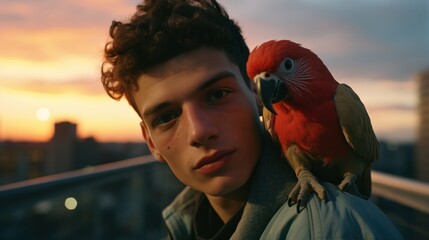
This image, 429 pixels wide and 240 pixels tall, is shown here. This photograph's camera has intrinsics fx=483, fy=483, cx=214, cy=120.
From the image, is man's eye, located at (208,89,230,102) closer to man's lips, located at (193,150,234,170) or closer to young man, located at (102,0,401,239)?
young man, located at (102,0,401,239)

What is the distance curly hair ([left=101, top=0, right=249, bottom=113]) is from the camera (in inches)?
45.6

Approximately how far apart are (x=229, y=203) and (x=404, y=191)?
3.91ft

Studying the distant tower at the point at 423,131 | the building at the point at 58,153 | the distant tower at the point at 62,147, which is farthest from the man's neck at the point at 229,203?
the distant tower at the point at 423,131

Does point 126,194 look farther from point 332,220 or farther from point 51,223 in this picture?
point 332,220

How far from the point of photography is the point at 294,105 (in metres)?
1.29

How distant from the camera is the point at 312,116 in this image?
4.15 ft

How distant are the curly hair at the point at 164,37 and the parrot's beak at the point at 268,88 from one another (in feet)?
0.32

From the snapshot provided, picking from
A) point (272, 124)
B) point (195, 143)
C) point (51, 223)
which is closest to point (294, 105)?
point (272, 124)

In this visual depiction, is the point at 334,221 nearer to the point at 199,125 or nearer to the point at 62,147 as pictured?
the point at 199,125

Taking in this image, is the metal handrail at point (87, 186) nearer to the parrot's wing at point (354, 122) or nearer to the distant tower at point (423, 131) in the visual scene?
the parrot's wing at point (354, 122)

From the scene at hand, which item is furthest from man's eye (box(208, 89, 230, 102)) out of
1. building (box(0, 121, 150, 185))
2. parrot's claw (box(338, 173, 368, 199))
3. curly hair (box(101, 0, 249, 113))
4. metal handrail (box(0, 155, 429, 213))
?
building (box(0, 121, 150, 185))

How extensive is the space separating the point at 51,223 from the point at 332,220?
6.92 ft

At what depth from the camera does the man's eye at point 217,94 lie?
1.12m

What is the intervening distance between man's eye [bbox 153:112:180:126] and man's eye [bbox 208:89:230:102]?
0.30 feet
